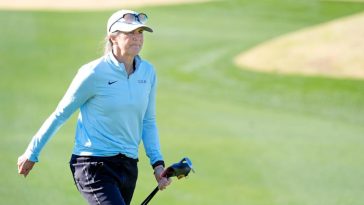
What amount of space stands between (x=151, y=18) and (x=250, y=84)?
11146 millimetres

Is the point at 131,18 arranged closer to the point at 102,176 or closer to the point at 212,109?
the point at 102,176

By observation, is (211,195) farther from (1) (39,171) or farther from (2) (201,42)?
(2) (201,42)

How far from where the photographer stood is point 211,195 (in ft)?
35.8

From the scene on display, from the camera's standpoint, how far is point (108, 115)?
6441 millimetres

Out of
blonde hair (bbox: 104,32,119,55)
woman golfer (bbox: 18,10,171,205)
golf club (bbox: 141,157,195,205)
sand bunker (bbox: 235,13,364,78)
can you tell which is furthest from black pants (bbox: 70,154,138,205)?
sand bunker (bbox: 235,13,364,78)

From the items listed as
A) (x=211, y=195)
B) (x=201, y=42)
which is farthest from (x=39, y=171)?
(x=201, y=42)

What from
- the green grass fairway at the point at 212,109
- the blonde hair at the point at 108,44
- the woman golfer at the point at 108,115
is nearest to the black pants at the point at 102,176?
the woman golfer at the point at 108,115

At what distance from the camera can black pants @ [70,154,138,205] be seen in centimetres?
640

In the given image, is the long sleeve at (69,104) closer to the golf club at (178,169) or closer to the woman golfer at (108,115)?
the woman golfer at (108,115)

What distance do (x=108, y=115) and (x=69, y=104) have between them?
0.27 metres

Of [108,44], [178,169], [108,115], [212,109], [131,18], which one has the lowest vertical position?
[212,109]

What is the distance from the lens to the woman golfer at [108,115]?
21.0 ft

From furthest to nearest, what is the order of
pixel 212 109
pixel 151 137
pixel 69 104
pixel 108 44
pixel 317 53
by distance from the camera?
pixel 317 53 → pixel 212 109 → pixel 151 137 → pixel 108 44 → pixel 69 104

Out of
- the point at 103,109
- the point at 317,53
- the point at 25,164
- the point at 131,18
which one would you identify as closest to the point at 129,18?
the point at 131,18
